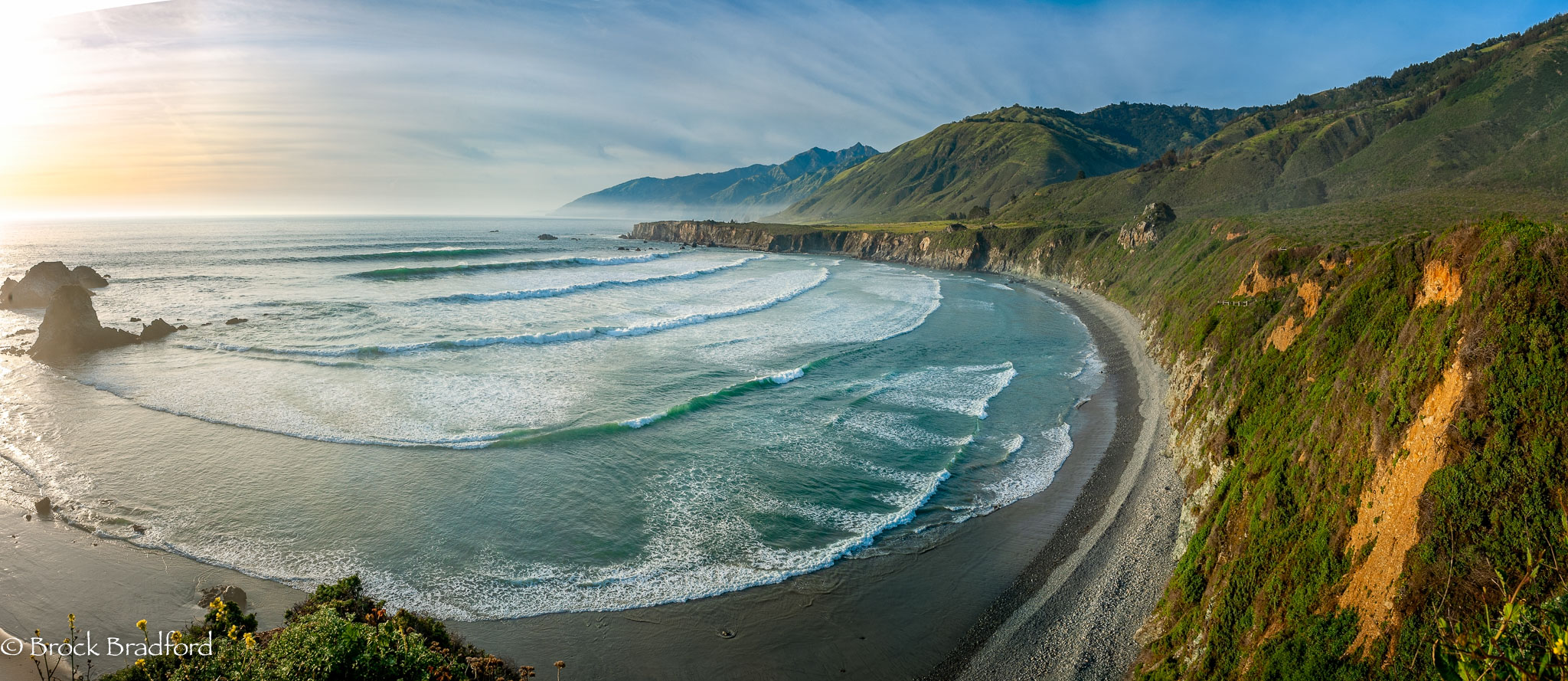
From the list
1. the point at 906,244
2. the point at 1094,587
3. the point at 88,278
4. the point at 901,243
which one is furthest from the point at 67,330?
the point at 901,243

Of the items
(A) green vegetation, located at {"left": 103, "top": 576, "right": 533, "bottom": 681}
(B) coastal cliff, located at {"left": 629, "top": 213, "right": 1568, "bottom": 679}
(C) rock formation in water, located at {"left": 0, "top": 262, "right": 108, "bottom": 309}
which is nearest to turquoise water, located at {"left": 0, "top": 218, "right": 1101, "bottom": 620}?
(A) green vegetation, located at {"left": 103, "top": 576, "right": 533, "bottom": 681}

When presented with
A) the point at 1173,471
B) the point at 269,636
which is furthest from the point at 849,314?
the point at 269,636

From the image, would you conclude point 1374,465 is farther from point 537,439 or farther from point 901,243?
point 901,243

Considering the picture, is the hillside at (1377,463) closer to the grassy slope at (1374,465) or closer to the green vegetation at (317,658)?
the grassy slope at (1374,465)

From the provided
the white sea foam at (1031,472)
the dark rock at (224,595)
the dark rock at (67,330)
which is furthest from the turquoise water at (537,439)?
the dark rock at (67,330)

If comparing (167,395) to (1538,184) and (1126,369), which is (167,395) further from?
(1538,184)
